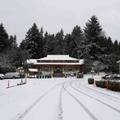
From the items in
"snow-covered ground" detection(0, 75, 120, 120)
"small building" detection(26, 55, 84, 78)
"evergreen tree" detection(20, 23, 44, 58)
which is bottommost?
"snow-covered ground" detection(0, 75, 120, 120)

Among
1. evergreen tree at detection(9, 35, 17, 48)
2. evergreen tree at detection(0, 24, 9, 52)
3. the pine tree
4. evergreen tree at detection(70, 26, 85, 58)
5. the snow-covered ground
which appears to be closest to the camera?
the snow-covered ground

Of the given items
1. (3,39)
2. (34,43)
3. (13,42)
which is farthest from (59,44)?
(3,39)

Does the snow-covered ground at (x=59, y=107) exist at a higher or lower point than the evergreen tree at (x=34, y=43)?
lower

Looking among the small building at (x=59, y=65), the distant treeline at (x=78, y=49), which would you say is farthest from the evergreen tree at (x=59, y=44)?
the small building at (x=59, y=65)

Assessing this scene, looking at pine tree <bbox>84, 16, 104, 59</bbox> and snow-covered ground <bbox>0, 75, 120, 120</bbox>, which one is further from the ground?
pine tree <bbox>84, 16, 104, 59</bbox>

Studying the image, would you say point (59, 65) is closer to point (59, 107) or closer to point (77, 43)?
point (77, 43)

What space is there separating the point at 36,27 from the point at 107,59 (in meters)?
35.2

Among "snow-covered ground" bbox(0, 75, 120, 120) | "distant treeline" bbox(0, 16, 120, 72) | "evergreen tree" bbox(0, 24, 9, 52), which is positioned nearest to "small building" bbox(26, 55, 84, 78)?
"distant treeline" bbox(0, 16, 120, 72)

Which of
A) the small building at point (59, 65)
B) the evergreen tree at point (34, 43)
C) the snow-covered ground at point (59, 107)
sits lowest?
the snow-covered ground at point (59, 107)

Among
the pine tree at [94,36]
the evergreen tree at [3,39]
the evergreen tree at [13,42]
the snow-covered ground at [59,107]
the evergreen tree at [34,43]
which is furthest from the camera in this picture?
the evergreen tree at [13,42]

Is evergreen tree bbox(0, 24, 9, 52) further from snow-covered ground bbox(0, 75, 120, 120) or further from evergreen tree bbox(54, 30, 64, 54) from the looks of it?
snow-covered ground bbox(0, 75, 120, 120)

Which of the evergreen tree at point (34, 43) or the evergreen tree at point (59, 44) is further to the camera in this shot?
the evergreen tree at point (59, 44)

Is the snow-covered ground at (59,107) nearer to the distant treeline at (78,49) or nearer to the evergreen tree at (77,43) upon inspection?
the distant treeline at (78,49)

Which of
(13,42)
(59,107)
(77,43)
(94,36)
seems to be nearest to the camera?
(59,107)
